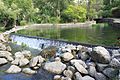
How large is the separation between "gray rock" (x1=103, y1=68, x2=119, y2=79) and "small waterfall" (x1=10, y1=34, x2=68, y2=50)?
265 inches

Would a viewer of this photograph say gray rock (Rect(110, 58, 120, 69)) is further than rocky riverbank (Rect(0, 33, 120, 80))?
No

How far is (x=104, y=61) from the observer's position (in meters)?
11.4

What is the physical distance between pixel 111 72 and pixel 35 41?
35.7ft

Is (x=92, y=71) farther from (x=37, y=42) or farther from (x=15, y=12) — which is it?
(x=15, y=12)

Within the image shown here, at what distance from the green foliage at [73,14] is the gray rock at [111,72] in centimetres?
3345

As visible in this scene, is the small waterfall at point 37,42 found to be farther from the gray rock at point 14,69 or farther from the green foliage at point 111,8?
the green foliage at point 111,8

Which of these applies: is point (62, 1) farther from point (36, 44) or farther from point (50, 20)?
point (36, 44)

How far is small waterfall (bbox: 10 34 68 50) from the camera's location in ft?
59.7

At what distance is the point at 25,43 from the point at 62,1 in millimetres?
26285

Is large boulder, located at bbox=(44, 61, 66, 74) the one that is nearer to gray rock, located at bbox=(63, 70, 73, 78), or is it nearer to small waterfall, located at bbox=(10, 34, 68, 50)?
gray rock, located at bbox=(63, 70, 73, 78)

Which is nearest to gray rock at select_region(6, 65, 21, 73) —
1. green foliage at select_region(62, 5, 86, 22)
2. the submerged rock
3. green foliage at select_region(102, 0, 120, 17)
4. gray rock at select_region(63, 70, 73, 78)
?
the submerged rock

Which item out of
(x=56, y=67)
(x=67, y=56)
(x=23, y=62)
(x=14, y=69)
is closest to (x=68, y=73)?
(x=56, y=67)

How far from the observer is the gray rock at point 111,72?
10352 millimetres

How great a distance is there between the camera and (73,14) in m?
43.9
